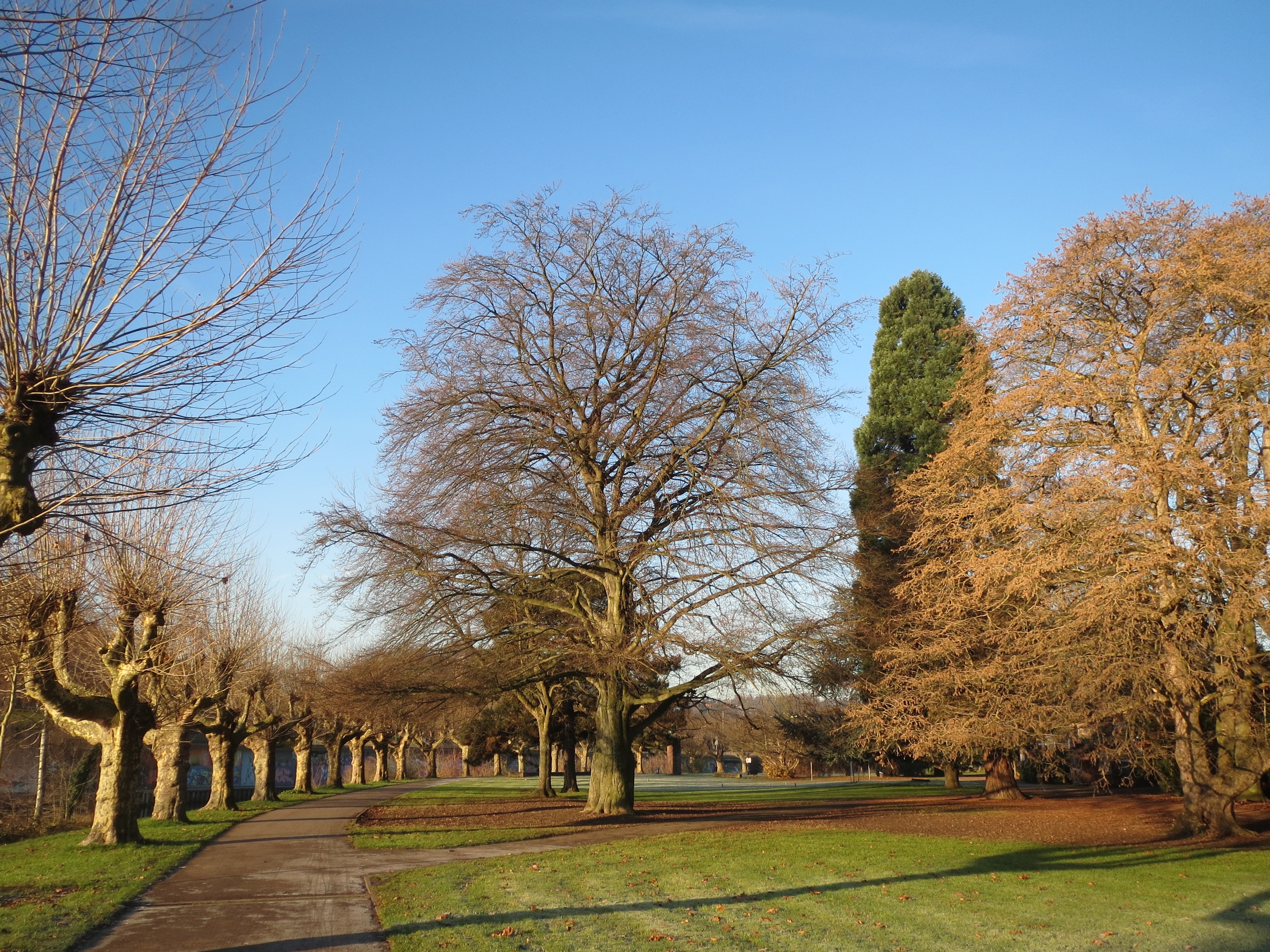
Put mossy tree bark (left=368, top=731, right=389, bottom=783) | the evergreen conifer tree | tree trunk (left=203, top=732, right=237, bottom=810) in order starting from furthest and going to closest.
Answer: mossy tree bark (left=368, top=731, right=389, bottom=783) < the evergreen conifer tree < tree trunk (left=203, top=732, right=237, bottom=810)

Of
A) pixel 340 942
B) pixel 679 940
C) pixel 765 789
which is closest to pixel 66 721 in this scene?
pixel 340 942

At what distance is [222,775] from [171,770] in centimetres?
537

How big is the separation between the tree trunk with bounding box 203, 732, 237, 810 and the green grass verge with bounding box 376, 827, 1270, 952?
1655cm

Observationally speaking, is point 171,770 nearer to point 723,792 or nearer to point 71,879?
point 71,879

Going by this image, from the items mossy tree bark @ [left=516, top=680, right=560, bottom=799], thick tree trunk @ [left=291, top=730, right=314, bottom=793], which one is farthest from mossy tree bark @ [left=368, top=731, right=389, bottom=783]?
mossy tree bark @ [left=516, top=680, right=560, bottom=799]

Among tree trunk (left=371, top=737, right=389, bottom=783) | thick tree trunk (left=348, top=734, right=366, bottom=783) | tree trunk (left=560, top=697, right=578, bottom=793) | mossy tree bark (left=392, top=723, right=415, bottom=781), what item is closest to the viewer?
tree trunk (left=560, top=697, right=578, bottom=793)

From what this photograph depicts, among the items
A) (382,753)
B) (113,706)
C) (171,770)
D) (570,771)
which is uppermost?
(113,706)

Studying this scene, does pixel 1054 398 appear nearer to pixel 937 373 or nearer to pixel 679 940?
pixel 679 940

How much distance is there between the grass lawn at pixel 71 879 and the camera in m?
8.68

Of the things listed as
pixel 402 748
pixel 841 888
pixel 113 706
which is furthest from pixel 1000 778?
pixel 402 748

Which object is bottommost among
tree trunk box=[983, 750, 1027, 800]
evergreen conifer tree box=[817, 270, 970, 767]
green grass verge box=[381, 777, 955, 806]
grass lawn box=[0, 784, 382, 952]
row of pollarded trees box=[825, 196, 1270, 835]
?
green grass verge box=[381, 777, 955, 806]

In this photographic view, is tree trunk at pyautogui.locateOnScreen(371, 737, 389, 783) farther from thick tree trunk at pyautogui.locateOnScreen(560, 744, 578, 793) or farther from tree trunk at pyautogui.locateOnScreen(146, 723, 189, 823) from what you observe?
tree trunk at pyautogui.locateOnScreen(146, 723, 189, 823)

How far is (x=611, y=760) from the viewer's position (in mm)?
21766

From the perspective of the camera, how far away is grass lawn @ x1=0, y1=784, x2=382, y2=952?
342 inches
